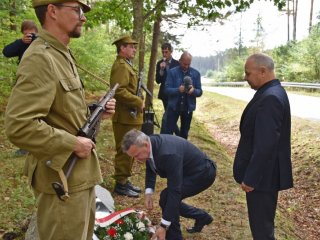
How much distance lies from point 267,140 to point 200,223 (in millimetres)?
1707

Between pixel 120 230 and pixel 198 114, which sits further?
pixel 198 114

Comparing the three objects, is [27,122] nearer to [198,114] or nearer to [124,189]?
[124,189]

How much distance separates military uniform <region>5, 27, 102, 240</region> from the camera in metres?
2.07

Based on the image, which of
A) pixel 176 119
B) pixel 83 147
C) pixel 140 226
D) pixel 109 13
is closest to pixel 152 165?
pixel 140 226

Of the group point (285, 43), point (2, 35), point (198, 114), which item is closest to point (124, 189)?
point (2, 35)

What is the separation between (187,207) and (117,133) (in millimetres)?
1663

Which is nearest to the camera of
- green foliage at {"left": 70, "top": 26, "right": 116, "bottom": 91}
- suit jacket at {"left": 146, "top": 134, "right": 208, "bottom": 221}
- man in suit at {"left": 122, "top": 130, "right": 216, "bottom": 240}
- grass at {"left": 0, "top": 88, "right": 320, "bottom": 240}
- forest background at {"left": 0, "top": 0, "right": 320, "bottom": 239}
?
man in suit at {"left": 122, "top": 130, "right": 216, "bottom": 240}

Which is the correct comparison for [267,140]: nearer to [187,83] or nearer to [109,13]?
[187,83]

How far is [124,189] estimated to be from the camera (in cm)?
560

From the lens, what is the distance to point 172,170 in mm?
3920

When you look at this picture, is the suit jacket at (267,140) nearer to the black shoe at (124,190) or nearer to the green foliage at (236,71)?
the black shoe at (124,190)

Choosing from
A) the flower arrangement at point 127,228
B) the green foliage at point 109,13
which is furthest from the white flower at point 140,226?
the green foliage at point 109,13

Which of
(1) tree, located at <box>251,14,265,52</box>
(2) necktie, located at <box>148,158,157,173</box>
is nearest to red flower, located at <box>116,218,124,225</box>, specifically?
(2) necktie, located at <box>148,158,157,173</box>

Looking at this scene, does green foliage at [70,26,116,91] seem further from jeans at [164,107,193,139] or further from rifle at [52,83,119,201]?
rifle at [52,83,119,201]
